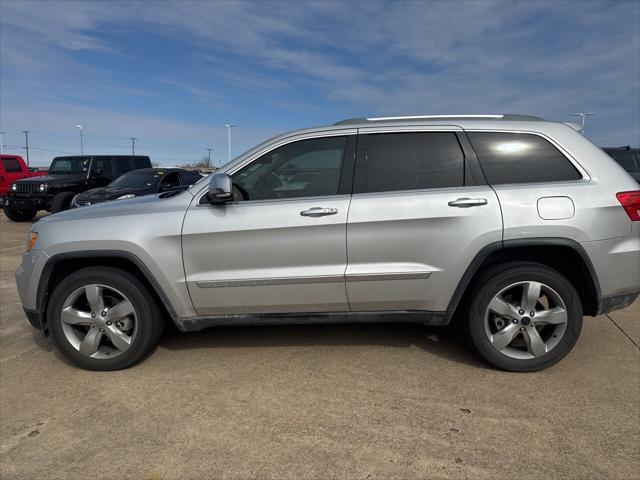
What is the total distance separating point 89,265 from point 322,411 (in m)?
2.09

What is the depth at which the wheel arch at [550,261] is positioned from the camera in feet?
10.2

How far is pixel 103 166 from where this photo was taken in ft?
45.1

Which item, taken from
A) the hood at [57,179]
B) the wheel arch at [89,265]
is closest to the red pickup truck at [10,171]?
the hood at [57,179]

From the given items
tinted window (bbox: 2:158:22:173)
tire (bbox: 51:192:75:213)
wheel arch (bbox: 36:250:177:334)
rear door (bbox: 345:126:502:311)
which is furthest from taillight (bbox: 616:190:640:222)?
tinted window (bbox: 2:158:22:173)

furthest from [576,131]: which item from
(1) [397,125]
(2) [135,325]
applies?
(2) [135,325]

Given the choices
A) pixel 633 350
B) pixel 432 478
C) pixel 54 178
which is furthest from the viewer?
pixel 54 178

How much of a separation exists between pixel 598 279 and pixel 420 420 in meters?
1.62

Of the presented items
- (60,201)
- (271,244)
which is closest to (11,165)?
(60,201)

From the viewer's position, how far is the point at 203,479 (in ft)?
7.39

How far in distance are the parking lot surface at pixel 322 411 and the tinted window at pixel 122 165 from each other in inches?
432

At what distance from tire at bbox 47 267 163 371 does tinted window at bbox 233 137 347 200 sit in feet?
3.63

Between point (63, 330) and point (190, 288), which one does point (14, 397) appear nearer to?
point (63, 330)

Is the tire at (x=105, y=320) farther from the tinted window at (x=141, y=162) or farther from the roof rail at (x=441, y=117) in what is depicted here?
the tinted window at (x=141, y=162)

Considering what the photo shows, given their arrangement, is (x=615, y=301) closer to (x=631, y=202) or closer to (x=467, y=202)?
(x=631, y=202)
